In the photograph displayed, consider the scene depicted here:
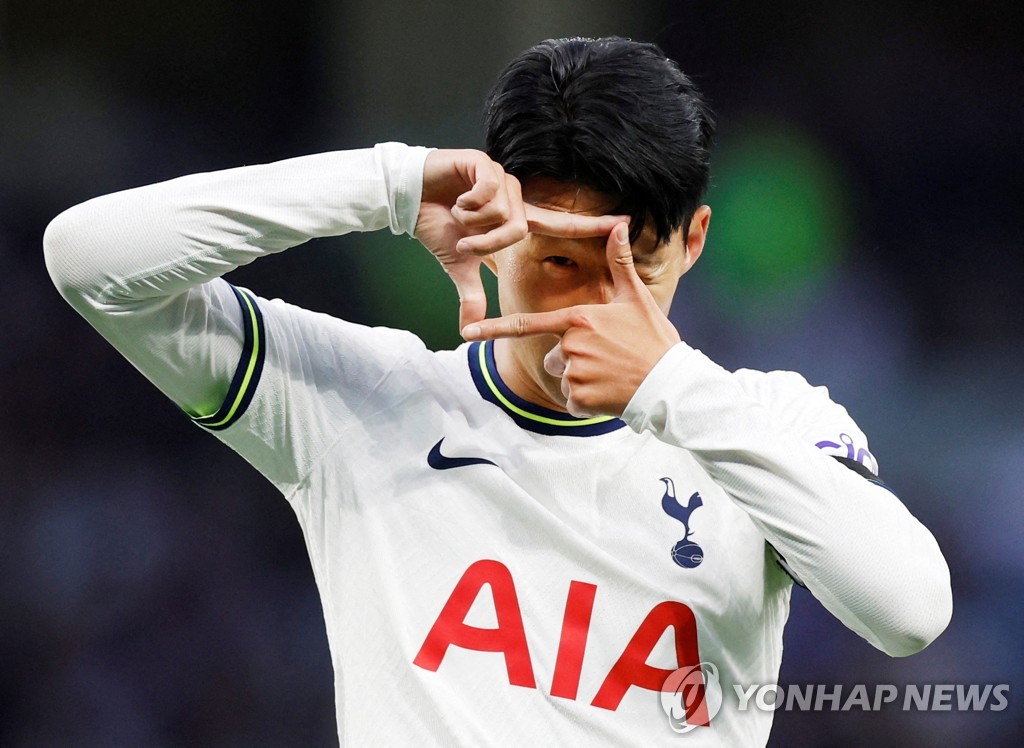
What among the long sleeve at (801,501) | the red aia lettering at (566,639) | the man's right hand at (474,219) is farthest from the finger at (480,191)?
the red aia lettering at (566,639)

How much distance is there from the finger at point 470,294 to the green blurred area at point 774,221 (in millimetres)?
1689

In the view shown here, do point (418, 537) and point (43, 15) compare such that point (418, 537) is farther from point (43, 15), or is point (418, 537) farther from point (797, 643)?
point (43, 15)

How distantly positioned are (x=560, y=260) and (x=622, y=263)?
0.09 m

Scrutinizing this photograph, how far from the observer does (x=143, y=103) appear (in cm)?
286

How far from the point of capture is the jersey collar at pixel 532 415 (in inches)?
56.0

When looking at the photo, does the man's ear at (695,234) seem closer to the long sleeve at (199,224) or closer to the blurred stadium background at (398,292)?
the long sleeve at (199,224)

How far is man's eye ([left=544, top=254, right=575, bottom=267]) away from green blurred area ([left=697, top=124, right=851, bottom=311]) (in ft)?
5.25

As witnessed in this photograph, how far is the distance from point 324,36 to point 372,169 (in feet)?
5.92

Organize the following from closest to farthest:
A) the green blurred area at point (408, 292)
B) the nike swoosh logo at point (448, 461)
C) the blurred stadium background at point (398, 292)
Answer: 1. the nike swoosh logo at point (448, 461)
2. the blurred stadium background at point (398, 292)
3. the green blurred area at point (408, 292)

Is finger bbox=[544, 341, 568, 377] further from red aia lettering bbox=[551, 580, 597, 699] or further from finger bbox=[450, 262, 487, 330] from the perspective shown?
red aia lettering bbox=[551, 580, 597, 699]

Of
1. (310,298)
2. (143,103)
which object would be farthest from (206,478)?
(143,103)

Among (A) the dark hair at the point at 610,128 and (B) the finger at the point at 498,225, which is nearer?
(B) the finger at the point at 498,225

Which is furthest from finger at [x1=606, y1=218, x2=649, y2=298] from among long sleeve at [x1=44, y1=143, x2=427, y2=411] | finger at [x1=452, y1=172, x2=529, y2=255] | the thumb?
long sleeve at [x1=44, y1=143, x2=427, y2=411]

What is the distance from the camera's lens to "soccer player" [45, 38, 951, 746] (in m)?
1.19
